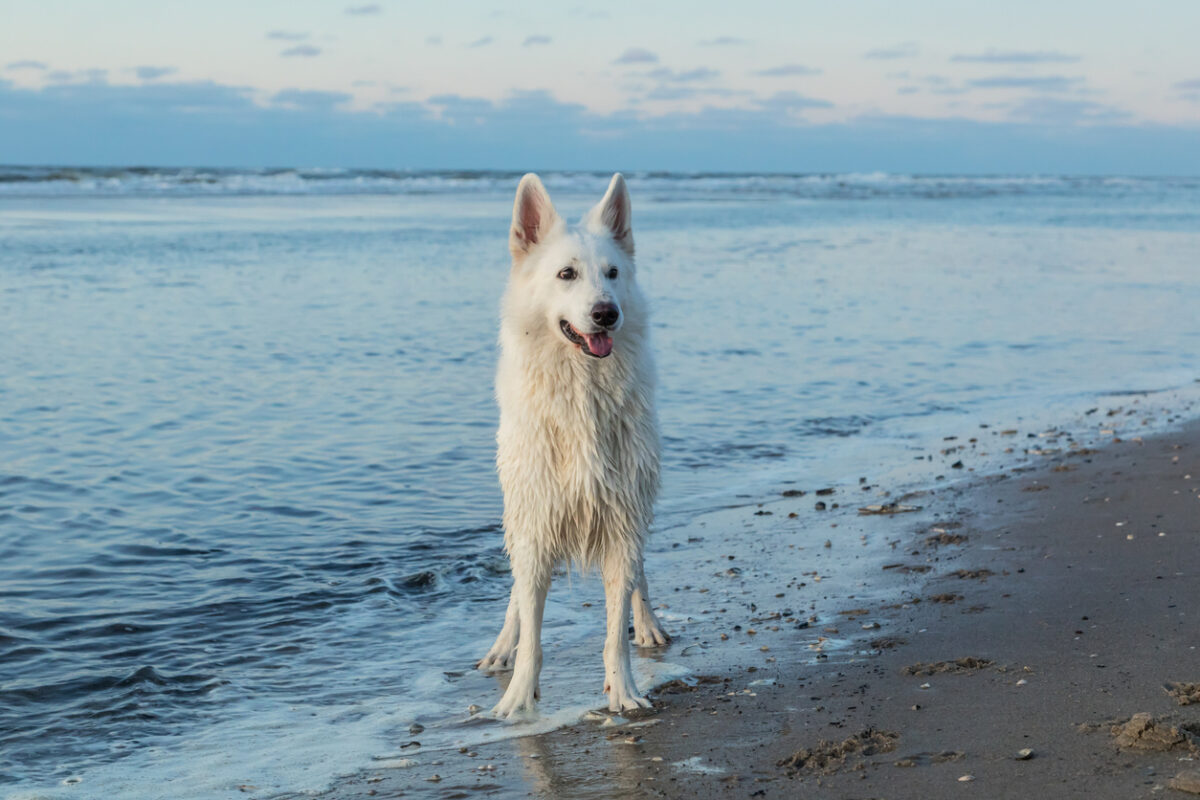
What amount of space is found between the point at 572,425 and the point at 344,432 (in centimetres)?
615

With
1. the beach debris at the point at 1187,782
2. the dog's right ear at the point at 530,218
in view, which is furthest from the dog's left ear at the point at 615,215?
the beach debris at the point at 1187,782

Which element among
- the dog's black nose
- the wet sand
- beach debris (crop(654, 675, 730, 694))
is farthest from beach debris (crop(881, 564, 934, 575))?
the dog's black nose

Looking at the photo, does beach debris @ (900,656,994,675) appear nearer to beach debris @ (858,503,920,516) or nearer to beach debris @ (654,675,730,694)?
beach debris @ (654,675,730,694)

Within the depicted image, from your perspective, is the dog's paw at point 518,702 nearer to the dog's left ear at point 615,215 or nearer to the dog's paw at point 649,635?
the dog's paw at point 649,635

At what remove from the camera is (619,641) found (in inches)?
190

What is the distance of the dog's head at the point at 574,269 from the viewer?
4609 mm

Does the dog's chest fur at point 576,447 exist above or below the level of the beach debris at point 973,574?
above

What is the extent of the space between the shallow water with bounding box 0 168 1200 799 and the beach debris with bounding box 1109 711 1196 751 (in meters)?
2.09

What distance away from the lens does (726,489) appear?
898 centimetres

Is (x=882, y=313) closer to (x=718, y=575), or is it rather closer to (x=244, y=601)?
(x=718, y=575)

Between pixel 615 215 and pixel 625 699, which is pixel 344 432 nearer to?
pixel 615 215

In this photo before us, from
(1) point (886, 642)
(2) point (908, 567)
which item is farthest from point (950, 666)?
(2) point (908, 567)

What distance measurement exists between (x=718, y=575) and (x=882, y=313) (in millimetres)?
12678

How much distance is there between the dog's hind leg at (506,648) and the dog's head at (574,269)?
151cm
